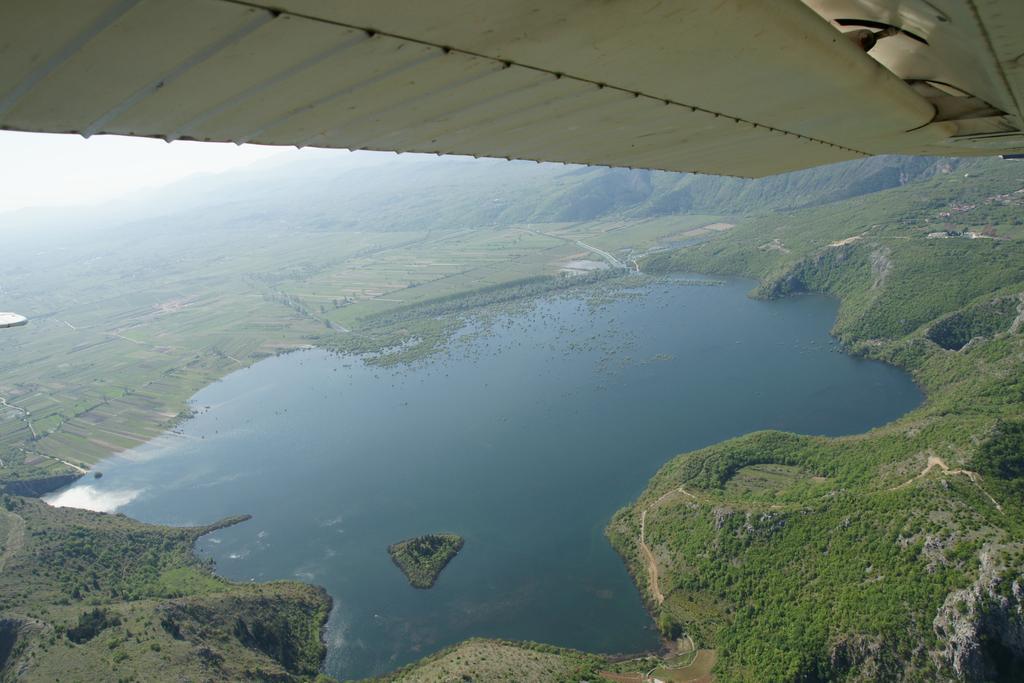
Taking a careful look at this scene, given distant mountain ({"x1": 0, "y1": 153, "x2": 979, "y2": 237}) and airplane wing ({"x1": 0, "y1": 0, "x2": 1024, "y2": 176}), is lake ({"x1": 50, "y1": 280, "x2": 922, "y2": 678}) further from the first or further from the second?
distant mountain ({"x1": 0, "y1": 153, "x2": 979, "y2": 237})

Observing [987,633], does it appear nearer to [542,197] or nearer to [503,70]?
[503,70]

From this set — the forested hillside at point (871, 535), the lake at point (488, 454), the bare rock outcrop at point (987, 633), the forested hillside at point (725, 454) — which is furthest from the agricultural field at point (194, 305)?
the bare rock outcrop at point (987, 633)

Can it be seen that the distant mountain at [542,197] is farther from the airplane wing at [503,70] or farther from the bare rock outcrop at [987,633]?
the airplane wing at [503,70]

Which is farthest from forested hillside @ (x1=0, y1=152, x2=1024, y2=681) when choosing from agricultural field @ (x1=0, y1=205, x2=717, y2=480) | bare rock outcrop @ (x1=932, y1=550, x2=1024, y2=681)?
agricultural field @ (x1=0, y1=205, x2=717, y2=480)

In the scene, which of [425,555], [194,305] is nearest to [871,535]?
[425,555]

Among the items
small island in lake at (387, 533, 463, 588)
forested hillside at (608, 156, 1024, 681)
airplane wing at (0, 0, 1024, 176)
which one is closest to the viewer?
airplane wing at (0, 0, 1024, 176)
